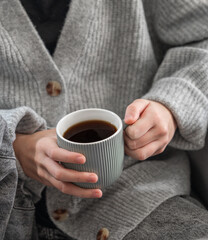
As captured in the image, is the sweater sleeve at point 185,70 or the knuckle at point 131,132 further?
the sweater sleeve at point 185,70

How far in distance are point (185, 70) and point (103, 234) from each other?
0.38 metres

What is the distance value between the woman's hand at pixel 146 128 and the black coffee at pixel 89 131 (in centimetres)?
3

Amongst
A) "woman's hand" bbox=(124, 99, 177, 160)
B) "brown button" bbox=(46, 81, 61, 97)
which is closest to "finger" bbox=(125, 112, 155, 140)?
"woman's hand" bbox=(124, 99, 177, 160)

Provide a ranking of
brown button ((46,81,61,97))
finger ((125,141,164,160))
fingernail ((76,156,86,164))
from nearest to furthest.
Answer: fingernail ((76,156,86,164)) → finger ((125,141,164,160)) → brown button ((46,81,61,97))

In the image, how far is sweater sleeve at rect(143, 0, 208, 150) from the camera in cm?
66

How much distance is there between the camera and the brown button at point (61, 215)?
0.71 metres

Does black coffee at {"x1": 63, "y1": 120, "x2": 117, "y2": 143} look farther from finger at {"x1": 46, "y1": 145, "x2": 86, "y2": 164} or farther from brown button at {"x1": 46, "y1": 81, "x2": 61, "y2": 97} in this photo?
brown button at {"x1": 46, "y1": 81, "x2": 61, "y2": 97}

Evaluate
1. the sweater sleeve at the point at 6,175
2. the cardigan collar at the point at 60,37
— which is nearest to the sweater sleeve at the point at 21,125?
the sweater sleeve at the point at 6,175

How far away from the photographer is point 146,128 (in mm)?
558

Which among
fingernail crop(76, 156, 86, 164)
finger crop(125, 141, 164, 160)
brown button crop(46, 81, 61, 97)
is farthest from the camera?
brown button crop(46, 81, 61, 97)

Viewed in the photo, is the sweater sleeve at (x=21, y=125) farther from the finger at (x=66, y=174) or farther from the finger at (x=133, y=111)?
the finger at (x=133, y=111)

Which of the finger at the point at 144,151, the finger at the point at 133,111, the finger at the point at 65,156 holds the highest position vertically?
the finger at the point at 133,111

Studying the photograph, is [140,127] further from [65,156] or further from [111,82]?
[111,82]

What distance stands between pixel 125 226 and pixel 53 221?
0.17 meters
